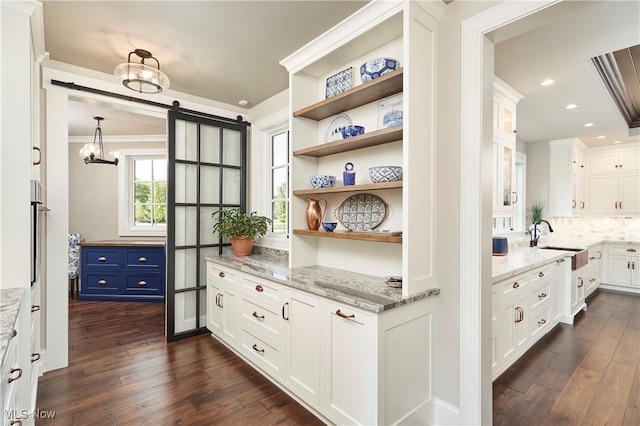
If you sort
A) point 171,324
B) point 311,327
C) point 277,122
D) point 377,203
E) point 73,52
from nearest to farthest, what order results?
point 311,327
point 377,203
point 73,52
point 171,324
point 277,122

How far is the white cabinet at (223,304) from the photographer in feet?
9.35

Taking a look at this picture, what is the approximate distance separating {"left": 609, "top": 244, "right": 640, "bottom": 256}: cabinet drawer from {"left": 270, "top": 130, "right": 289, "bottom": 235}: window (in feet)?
18.9

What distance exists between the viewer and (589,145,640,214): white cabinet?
546 centimetres

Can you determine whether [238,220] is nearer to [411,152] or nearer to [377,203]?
[377,203]

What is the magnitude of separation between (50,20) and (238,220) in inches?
82.1

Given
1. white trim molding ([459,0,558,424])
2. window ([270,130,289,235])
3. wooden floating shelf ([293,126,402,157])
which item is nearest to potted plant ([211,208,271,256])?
window ([270,130,289,235])

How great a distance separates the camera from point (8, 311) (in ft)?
4.68

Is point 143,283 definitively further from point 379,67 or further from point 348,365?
point 379,67

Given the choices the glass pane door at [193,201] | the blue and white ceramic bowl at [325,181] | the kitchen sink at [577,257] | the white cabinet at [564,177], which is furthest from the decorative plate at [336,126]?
the white cabinet at [564,177]

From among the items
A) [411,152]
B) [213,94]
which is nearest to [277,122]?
[213,94]

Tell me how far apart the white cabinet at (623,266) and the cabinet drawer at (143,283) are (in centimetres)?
744

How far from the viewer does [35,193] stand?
79.4 inches

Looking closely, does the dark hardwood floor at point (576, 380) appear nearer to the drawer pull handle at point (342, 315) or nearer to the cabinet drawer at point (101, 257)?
the drawer pull handle at point (342, 315)

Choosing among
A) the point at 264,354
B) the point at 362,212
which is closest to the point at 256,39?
the point at 362,212
